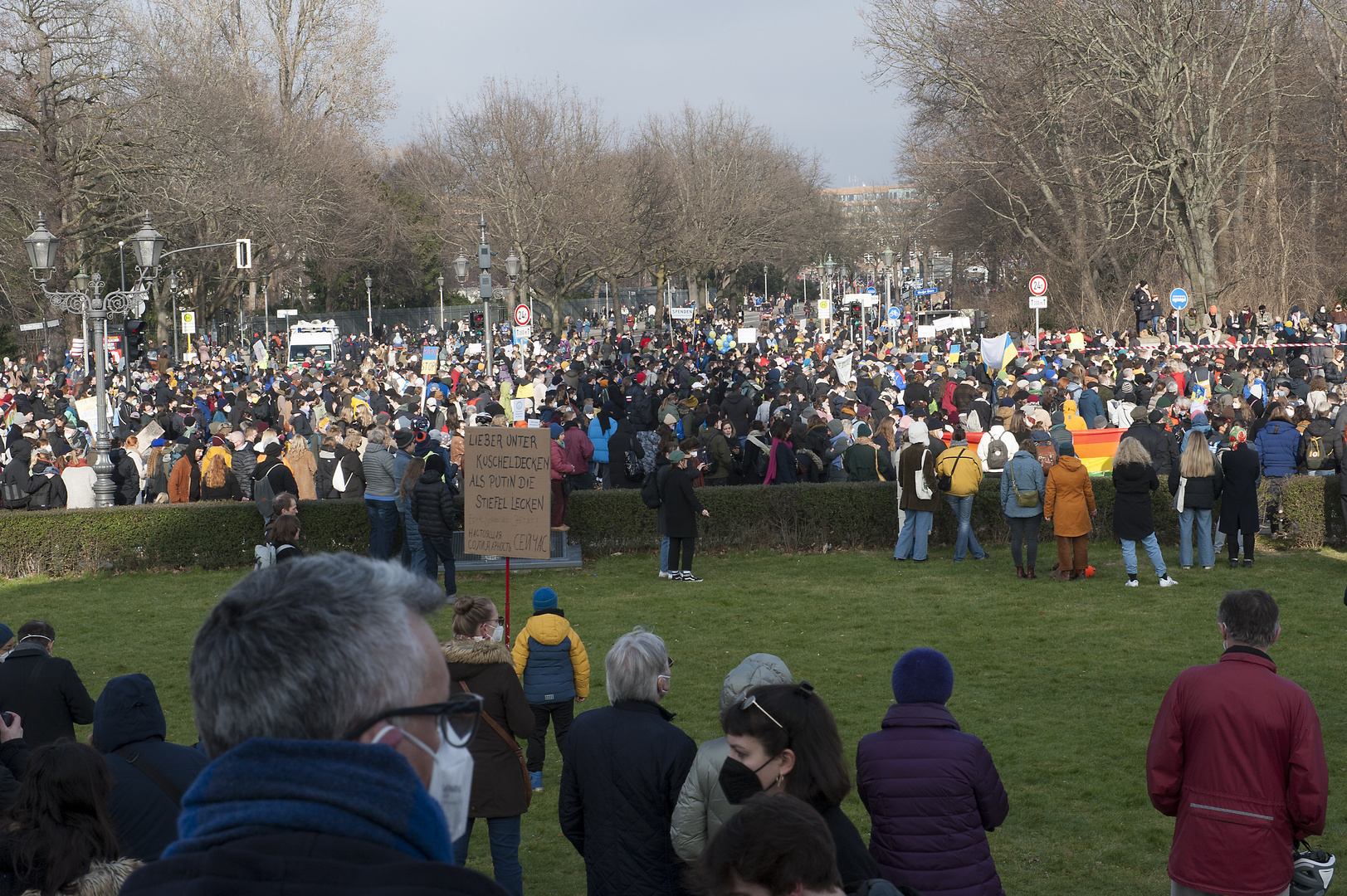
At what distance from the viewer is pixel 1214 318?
37.0 metres

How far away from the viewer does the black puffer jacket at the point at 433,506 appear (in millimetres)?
13414

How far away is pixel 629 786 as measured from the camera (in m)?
4.54

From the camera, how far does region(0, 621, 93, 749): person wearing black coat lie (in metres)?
5.98

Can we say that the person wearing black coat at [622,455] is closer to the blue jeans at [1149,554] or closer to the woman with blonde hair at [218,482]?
the woman with blonde hair at [218,482]

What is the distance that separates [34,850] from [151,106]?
4501 cm

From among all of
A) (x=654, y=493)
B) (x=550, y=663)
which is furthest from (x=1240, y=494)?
(x=550, y=663)

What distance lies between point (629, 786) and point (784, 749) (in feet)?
2.90

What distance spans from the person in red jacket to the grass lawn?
1.96 meters

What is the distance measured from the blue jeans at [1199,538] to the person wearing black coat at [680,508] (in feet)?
18.2

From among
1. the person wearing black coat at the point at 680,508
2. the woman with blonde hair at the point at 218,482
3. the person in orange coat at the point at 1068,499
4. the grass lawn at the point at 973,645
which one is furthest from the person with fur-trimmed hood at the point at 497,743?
the woman with blonde hair at the point at 218,482

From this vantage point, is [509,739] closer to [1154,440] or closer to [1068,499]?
[1068,499]

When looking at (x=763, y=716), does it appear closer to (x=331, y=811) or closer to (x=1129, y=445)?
(x=331, y=811)

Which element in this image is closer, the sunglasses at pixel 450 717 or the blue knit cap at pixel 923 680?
the sunglasses at pixel 450 717

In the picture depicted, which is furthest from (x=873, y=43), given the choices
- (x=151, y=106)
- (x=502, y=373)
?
(x=151, y=106)
